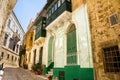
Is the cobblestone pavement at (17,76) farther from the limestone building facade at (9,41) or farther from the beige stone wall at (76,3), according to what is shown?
the limestone building facade at (9,41)

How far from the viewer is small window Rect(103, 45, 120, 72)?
5305mm

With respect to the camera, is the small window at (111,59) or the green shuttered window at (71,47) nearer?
the small window at (111,59)

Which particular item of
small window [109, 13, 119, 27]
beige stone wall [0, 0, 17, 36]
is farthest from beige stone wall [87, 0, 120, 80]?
beige stone wall [0, 0, 17, 36]

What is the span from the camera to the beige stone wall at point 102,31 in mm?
5445

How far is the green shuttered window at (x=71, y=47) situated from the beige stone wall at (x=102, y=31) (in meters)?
2.46

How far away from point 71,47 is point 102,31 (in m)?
3.71

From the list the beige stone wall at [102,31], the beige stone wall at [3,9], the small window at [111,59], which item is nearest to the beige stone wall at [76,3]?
the beige stone wall at [102,31]

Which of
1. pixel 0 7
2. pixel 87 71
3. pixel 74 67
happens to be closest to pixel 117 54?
pixel 87 71

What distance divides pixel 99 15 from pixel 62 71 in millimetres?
5944

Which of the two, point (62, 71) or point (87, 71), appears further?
point (62, 71)

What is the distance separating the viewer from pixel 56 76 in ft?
34.7

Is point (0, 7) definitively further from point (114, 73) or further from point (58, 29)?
point (58, 29)

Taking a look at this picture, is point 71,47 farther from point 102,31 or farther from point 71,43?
point 102,31

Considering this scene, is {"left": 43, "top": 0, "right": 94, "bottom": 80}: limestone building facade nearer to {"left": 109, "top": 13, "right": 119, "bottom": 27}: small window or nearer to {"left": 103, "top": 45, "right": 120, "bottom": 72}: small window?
{"left": 103, "top": 45, "right": 120, "bottom": 72}: small window
